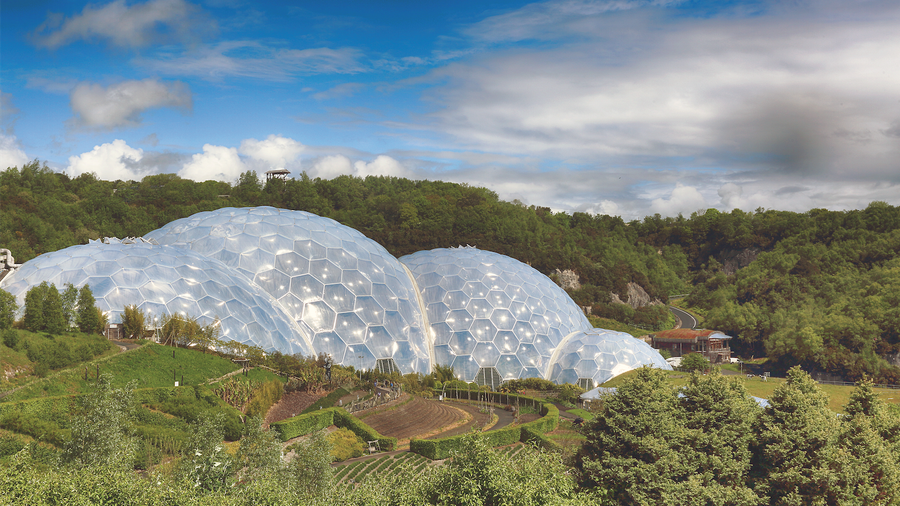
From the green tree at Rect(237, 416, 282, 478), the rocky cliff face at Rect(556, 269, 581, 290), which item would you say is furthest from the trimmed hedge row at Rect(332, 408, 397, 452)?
the rocky cliff face at Rect(556, 269, 581, 290)

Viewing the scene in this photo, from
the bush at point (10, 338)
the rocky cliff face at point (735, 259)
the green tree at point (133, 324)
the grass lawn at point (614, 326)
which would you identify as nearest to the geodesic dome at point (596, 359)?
the grass lawn at point (614, 326)

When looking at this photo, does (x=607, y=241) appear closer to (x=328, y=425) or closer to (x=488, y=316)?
(x=488, y=316)

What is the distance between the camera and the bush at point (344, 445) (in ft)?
64.8

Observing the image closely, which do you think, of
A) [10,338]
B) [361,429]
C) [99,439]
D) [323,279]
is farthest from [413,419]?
[99,439]

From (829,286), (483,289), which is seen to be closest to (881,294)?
(829,286)

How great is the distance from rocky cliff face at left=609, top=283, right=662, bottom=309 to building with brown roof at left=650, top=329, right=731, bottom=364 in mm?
11031

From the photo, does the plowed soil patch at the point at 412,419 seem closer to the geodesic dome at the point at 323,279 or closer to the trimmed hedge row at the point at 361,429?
the trimmed hedge row at the point at 361,429

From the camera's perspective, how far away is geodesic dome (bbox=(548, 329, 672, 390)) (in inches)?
1497

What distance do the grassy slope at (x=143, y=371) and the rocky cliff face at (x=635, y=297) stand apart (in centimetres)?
6085

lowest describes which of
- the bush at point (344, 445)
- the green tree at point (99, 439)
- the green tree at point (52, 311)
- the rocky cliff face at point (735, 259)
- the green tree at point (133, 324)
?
the bush at point (344, 445)

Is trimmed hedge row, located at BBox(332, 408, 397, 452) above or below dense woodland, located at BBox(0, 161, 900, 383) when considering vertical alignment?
below

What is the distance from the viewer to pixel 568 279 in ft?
250

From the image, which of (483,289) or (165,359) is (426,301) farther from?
(165,359)

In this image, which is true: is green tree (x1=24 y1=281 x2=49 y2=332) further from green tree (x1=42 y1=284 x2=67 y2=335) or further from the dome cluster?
the dome cluster
